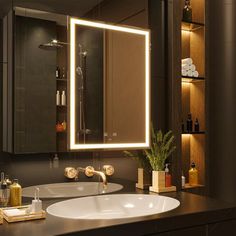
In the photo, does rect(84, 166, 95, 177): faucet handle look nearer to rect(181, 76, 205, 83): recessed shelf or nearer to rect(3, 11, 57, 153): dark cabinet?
rect(3, 11, 57, 153): dark cabinet

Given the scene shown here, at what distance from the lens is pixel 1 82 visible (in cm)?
188

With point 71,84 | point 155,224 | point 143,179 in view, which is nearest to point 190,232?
point 155,224

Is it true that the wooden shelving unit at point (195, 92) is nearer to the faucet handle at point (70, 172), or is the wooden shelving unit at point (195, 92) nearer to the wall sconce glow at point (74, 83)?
the wall sconce glow at point (74, 83)

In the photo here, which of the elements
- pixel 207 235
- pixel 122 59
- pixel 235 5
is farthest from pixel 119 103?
pixel 235 5

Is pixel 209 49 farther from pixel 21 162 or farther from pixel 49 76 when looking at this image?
pixel 21 162

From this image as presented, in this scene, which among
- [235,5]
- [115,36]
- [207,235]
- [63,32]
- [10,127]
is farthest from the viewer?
[235,5]

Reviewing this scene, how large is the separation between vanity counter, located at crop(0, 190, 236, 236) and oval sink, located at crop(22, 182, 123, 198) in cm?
8

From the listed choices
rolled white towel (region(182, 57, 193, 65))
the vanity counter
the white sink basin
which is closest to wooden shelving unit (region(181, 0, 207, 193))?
rolled white towel (region(182, 57, 193, 65))

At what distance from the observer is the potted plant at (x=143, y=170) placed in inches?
87.7

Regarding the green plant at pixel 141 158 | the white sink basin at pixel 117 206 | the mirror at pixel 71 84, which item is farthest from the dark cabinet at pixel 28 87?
the green plant at pixel 141 158

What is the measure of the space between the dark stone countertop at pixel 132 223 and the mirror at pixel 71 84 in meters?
0.43

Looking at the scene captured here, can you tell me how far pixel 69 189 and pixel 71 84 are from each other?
0.62 m

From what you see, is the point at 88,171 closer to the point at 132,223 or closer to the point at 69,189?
the point at 69,189

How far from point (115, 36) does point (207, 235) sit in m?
1.32
